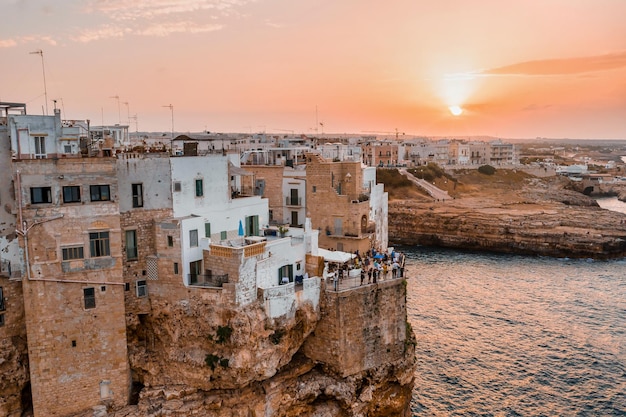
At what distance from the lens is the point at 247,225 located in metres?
27.7

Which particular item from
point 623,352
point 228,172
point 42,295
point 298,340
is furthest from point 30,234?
point 623,352

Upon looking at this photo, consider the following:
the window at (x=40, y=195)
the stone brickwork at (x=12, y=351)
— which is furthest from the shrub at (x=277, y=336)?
the window at (x=40, y=195)

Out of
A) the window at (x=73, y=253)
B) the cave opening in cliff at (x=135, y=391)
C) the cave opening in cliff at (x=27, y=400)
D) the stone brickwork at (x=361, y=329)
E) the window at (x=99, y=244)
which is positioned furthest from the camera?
the stone brickwork at (x=361, y=329)

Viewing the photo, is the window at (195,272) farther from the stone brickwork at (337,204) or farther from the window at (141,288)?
the stone brickwork at (337,204)

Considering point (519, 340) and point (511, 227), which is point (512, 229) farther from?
point (519, 340)

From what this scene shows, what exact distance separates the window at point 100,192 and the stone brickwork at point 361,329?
→ 10.9 meters

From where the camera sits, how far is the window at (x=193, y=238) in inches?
917

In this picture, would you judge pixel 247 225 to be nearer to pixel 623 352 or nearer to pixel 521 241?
pixel 623 352

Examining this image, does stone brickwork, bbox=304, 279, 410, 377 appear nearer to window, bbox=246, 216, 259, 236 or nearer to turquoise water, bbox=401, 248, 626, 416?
window, bbox=246, 216, 259, 236

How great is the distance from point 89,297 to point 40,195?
4.57 metres

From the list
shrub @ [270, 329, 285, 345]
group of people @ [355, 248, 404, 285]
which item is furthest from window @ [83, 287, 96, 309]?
group of people @ [355, 248, 404, 285]

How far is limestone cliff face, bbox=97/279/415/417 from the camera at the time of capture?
22.5 metres

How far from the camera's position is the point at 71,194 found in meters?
21.1

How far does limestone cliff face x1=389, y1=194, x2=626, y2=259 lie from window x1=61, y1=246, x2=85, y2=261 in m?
60.7
